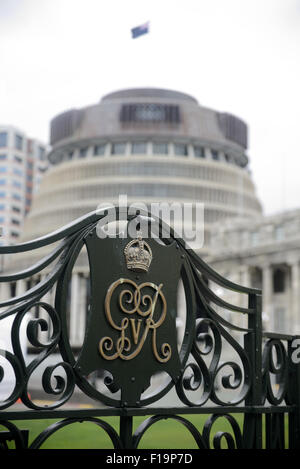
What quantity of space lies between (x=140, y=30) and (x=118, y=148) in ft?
325

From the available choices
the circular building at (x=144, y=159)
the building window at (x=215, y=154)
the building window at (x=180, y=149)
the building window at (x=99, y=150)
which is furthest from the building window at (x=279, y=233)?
the building window at (x=99, y=150)

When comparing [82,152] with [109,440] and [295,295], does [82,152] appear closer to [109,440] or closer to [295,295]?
[295,295]

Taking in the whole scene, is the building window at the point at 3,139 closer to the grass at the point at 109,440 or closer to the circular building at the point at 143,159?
the grass at the point at 109,440

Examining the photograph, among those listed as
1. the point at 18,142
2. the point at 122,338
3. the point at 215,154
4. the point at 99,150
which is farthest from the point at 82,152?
the point at 122,338

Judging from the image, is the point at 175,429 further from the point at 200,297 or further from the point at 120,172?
the point at 120,172

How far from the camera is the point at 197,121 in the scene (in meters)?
107

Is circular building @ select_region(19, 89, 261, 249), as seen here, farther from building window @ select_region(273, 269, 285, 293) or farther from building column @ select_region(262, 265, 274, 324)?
building column @ select_region(262, 265, 274, 324)

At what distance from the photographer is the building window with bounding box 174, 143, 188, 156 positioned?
4183 inches

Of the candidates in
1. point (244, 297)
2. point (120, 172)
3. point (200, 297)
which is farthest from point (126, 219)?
point (120, 172)

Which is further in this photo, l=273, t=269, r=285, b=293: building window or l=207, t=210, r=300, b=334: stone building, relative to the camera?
l=273, t=269, r=285, b=293: building window

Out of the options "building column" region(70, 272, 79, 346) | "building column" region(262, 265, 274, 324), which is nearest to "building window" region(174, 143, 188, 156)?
"building column" region(70, 272, 79, 346)

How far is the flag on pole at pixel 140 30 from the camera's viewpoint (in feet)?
26.0

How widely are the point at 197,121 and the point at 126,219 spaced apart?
104299mm

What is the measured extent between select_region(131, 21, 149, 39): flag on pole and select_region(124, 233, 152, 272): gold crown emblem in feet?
13.0
